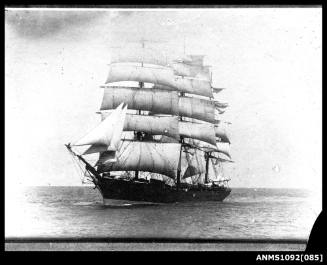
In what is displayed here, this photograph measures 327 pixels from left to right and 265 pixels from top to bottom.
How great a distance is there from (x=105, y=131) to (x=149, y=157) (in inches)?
138

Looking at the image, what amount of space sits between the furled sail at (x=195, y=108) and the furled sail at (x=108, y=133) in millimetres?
2233

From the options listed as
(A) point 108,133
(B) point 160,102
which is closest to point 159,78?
(B) point 160,102

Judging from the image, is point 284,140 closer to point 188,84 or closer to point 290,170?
point 290,170

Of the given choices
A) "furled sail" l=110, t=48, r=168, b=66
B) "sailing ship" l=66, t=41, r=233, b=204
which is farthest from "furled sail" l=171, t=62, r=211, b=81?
"furled sail" l=110, t=48, r=168, b=66

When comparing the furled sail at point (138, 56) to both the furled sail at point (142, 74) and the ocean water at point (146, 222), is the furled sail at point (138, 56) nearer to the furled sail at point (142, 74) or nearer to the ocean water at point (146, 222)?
the furled sail at point (142, 74)

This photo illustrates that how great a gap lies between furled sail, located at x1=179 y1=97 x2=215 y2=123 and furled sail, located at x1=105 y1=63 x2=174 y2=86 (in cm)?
127

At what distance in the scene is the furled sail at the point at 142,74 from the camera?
998 cm

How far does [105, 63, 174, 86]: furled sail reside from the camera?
9977 millimetres

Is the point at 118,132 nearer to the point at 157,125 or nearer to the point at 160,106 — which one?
the point at 160,106

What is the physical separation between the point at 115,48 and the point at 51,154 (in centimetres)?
188

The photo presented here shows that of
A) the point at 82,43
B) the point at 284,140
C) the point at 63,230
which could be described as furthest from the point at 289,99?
the point at 63,230

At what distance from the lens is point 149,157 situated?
13.4 m

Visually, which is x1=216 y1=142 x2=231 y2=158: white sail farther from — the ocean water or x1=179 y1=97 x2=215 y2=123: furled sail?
x1=179 y1=97 x2=215 y2=123: furled sail

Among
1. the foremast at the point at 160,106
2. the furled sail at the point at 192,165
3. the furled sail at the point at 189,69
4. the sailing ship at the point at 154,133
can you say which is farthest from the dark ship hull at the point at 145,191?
the furled sail at the point at 189,69
